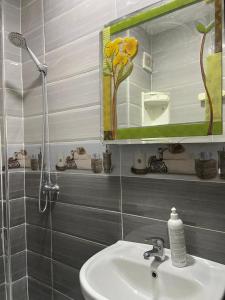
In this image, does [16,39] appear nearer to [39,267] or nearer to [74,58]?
[74,58]

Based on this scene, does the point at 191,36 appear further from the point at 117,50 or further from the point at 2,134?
the point at 2,134

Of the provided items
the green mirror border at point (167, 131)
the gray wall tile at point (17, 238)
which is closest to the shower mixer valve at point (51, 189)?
the gray wall tile at point (17, 238)

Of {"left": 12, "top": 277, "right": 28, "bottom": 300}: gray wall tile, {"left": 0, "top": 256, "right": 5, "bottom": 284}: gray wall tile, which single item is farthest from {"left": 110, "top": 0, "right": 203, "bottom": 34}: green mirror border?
{"left": 12, "top": 277, "right": 28, "bottom": 300}: gray wall tile

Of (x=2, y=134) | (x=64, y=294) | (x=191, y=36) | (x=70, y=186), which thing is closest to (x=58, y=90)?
(x=2, y=134)

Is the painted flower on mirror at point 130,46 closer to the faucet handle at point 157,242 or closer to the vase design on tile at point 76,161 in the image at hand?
the vase design on tile at point 76,161

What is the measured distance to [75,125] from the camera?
143 cm

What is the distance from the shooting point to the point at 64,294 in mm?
1536

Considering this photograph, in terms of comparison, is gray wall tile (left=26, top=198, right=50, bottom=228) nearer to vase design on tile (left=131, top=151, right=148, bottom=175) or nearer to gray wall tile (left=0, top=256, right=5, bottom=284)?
gray wall tile (left=0, top=256, right=5, bottom=284)

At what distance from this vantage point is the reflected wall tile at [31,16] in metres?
1.61

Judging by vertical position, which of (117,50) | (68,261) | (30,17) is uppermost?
(30,17)

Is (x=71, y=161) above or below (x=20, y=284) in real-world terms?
above

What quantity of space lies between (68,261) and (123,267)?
55cm

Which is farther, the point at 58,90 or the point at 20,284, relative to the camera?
the point at 20,284

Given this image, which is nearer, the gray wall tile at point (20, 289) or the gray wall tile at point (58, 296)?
the gray wall tile at point (58, 296)
